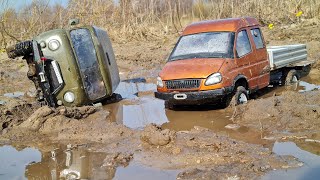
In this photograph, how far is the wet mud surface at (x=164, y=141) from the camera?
543 centimetres

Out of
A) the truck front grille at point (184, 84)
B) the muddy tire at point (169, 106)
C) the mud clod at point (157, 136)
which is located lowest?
the muddy tire at point (169, 106)

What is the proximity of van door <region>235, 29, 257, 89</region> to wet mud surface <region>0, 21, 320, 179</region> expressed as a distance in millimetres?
923

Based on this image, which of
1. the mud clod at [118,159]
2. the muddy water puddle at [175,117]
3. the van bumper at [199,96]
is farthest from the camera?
the van bumper at [199,96]

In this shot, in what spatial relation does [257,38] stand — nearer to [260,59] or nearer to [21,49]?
[260,59]

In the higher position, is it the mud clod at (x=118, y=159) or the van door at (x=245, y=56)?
the van door at (x=245, y=56)

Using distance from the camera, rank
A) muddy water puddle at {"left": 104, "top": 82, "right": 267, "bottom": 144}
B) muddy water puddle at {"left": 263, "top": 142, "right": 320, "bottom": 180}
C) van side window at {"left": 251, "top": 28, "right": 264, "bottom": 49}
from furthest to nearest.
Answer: van side window at {"left": 251, "top": 28, "right": 264, "bottom": 49} < muddy water puddle at {"left": 104, "top": 82, "right": 267, "bottom": 144} < muddy water puddle at {"left": 263, "top": 142, "right": 320, "bottom": 180}

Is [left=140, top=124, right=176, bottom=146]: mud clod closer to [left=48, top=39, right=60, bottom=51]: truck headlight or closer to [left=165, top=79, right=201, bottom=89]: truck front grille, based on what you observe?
[left=165, top=79, right=201, bottom=89]: truck front grille

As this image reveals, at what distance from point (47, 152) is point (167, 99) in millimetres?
2945

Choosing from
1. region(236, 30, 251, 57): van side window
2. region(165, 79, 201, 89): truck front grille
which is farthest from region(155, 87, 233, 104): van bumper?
region(236, 30, 251, 57): van side window

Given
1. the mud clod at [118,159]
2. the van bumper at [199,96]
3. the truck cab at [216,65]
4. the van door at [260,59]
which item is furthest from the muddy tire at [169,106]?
the mud clod at [118,159]

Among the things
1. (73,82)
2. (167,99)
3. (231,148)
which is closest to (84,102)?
(73,82)

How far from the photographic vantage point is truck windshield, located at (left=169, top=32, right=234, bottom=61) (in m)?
8.98

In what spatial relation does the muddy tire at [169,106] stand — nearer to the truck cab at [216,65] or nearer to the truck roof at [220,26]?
the truck cab at [216,65]

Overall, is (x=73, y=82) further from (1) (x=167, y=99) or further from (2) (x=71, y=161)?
(2) (x=71, y=161)
